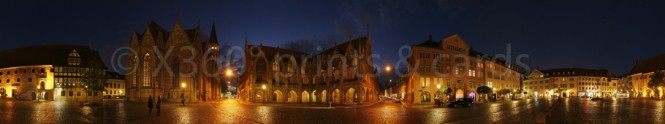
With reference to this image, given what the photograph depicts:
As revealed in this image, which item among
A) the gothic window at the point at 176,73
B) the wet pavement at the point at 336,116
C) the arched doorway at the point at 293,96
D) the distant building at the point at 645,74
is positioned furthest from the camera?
the distant building at the point at 645,74

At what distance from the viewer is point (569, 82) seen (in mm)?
163250

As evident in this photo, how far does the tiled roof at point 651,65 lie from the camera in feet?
374

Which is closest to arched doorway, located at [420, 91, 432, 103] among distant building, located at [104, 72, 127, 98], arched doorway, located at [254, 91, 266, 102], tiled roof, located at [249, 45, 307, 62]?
tiled roof, located at [249, 45, 307, 62]

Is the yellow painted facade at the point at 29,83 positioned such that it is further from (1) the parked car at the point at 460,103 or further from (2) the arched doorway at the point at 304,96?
(1) the parked car at the point at 460,103

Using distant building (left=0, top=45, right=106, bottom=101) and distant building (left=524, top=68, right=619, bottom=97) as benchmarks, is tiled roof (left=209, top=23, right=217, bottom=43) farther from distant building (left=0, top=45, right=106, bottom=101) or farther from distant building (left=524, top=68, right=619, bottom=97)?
distant building (left=524, top=68, right=619, bottom=97)

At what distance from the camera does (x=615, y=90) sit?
7200 inches

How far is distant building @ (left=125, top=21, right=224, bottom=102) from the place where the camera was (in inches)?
3514

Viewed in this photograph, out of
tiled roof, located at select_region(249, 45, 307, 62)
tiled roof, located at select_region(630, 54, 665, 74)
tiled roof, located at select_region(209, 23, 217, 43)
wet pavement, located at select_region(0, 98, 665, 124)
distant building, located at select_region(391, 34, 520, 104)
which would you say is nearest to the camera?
wet pavement, located at select_region(0, 98, 665, 124)

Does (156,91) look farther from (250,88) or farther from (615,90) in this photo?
(615,90)

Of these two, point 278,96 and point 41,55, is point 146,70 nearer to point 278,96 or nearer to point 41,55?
point 41,55

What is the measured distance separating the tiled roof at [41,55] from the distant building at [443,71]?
6514cm

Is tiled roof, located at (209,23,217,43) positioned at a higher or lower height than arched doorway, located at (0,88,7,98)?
higher

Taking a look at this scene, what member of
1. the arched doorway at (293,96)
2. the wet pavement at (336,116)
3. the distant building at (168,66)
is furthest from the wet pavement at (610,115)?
the distant building at (168,66)

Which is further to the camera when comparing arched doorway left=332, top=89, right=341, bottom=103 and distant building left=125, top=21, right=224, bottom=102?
distant building left=125, top=21, right=224, bottom=102
